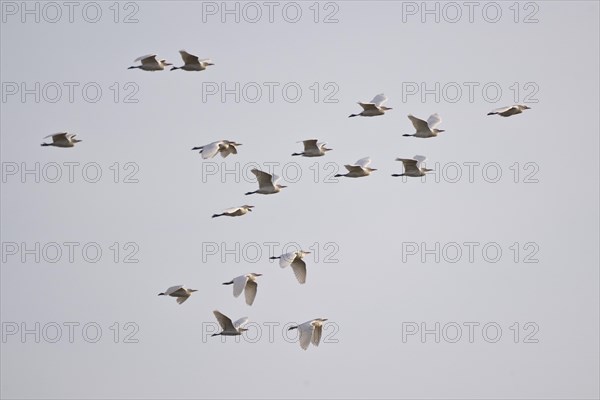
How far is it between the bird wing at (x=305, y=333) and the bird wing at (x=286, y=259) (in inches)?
73.8

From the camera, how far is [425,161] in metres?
56.6

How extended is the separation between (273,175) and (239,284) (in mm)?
5524

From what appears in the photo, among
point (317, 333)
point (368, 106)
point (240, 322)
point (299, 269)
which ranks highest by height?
point (368, 106)

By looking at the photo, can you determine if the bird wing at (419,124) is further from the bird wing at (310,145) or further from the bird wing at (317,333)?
the bird wing at (317,333)

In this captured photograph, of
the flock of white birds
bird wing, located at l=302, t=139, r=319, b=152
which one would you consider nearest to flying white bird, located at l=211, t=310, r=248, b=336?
the flock of white birds

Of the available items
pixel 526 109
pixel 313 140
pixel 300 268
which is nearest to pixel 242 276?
pixel 300 268

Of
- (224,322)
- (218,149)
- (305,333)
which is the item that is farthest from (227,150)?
(305,333)

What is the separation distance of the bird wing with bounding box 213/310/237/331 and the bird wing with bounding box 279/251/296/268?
15.0 ft

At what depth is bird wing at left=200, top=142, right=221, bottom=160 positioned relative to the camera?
5103 centimetres

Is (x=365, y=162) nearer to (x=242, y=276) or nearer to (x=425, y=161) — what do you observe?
(x=425, y=161)

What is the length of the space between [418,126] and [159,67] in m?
8.72

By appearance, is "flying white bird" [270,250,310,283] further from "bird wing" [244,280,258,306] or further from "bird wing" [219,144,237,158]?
"bird wing" [219,144,237,158]

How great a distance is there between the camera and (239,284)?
50125 mm

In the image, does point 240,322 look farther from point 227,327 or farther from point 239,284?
point 239,284
